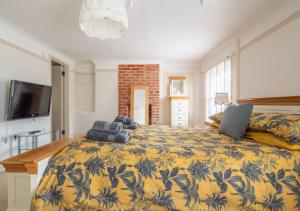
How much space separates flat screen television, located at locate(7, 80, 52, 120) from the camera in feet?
8.63

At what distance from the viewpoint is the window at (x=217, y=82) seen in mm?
3516

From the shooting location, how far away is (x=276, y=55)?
2.16 metres

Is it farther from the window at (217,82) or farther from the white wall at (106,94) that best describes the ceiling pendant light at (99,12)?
the white wall at (106,94)

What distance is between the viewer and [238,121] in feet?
5.92

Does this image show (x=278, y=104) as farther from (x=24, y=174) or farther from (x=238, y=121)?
(x=24, y=174)

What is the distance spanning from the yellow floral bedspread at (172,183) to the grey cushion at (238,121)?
0.49 metres

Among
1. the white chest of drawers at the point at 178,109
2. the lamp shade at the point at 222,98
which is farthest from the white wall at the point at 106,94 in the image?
the lamp shade at the point at 222,98

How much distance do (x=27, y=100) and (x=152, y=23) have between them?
2439 millimetres

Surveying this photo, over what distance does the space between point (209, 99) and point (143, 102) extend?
5.75ft

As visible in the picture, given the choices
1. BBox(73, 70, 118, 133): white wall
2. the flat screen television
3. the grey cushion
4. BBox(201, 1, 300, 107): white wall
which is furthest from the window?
the flat screen television

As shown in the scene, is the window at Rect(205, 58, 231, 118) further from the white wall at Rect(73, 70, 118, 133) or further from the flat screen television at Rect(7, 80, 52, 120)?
the flat screen television at Rect(7, 80, 52, 120)

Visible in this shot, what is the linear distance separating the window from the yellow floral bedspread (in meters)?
2.40

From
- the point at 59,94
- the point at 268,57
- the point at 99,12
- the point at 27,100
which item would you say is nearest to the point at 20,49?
the point at 27,100

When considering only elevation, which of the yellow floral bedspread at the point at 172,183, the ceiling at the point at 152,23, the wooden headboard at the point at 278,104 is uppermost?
the ceiling at the point at 152,23
